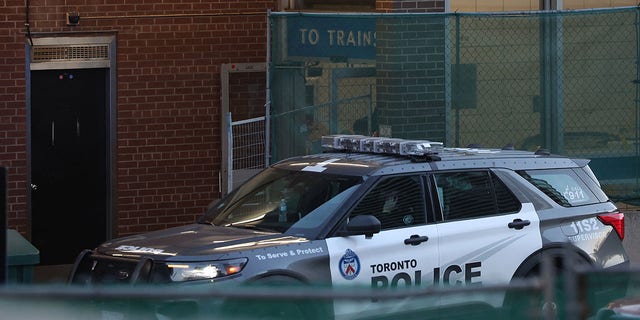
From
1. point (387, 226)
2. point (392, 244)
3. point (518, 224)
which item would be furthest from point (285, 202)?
point (518, 224)

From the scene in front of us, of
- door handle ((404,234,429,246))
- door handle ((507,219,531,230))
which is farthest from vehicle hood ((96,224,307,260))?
door handle ((507,219,531,230))

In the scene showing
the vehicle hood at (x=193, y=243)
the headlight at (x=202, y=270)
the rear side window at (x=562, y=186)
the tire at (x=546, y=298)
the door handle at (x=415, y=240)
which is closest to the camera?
the tire at (x=546, y=298)

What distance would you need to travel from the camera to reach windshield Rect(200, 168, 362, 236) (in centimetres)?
782

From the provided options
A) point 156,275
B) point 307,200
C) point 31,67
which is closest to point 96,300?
point 156,275

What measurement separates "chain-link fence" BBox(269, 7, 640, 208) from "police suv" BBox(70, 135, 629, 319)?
236cm

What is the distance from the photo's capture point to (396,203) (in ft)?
26.1

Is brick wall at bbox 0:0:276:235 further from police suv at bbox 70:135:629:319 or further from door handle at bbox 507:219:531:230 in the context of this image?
door handle at bbox 507:219:531:230

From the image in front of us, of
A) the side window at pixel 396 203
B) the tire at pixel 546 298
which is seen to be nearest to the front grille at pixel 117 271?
the side window at pixel 396 203

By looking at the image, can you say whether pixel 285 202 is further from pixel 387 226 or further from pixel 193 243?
pixel 193 243

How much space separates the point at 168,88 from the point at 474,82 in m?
3.85

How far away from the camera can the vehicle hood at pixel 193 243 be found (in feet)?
23.7

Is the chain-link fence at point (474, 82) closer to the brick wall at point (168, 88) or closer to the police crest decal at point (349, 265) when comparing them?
the brick wall at point (168, 88)

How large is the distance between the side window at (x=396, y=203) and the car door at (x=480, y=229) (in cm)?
17

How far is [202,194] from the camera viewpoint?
13234 millimetres
